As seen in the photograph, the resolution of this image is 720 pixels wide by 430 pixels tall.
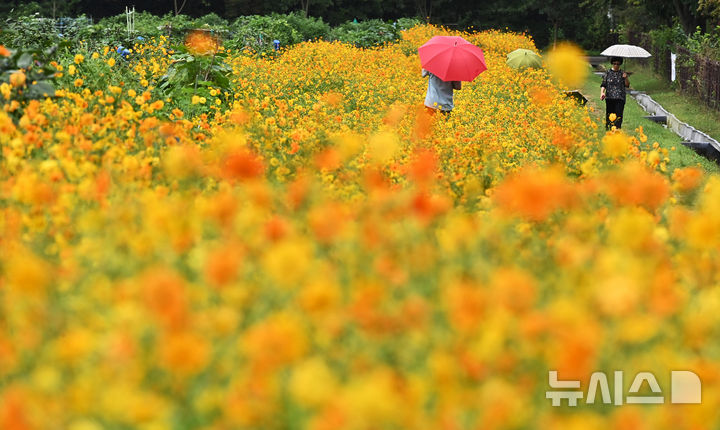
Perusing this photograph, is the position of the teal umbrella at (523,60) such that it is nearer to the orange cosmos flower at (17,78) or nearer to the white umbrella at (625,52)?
the white umbrella at (625,52)

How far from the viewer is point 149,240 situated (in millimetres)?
2611

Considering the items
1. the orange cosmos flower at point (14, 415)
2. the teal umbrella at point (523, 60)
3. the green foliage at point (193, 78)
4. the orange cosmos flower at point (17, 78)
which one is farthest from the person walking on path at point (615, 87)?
the orange cosmos flower at point (14, 415)

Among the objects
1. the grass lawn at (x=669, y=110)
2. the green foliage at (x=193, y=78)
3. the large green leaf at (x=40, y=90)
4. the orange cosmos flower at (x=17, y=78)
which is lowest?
the grass lawn at (x=669, y=110)

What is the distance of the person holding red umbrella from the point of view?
946cm

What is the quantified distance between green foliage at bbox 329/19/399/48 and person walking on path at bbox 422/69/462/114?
16867 mm

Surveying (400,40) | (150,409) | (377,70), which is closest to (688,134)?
(377,70)

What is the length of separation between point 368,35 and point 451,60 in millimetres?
18555

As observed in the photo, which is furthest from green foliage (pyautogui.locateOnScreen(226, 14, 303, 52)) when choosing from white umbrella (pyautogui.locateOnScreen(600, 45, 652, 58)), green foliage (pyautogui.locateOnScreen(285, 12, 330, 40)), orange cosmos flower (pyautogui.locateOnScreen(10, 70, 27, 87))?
orange cosmos flower (pyautogui.locateOnScreen(10, 70, 27, 87))

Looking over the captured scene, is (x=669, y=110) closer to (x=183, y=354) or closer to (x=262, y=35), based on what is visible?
(x=262, y=35)

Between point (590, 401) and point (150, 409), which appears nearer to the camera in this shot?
point (150, 409)

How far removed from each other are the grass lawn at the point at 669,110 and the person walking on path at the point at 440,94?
2407 mm

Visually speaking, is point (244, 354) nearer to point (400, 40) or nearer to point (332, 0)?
point (400, 40)

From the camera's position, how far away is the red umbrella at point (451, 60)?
9453 millimetres

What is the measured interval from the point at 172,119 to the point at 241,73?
657 centimetres
